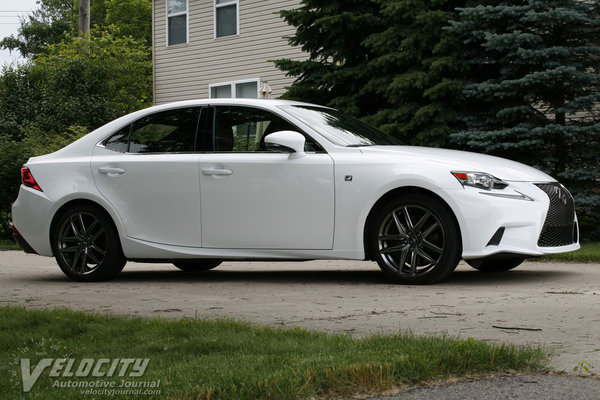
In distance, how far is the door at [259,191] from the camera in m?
8.01

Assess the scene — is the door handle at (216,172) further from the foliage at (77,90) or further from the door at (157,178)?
the foliage at (77,90)

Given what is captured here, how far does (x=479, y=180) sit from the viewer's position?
757 cm

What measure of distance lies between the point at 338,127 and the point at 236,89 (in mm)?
16512

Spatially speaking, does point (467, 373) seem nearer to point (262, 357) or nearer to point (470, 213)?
point (262, 357)

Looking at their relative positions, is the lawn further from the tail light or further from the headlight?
the headlight

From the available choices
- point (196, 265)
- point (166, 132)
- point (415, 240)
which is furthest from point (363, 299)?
point (196, 265)

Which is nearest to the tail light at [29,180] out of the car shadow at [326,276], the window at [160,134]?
the window at [160,134]

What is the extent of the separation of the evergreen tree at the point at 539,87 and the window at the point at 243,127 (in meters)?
5.34

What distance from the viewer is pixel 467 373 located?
4246 mm

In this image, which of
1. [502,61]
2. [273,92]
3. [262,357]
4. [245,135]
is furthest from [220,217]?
[273,92]

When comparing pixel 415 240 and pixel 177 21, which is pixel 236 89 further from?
pixel 415 240

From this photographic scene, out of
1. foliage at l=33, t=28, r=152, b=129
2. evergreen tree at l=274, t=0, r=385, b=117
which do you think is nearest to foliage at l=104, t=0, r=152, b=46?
foliage at l=33, t=28, r=152, b=129

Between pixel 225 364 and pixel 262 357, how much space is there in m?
0.22

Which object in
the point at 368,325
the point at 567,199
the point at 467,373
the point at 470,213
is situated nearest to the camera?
the point at 467,373
